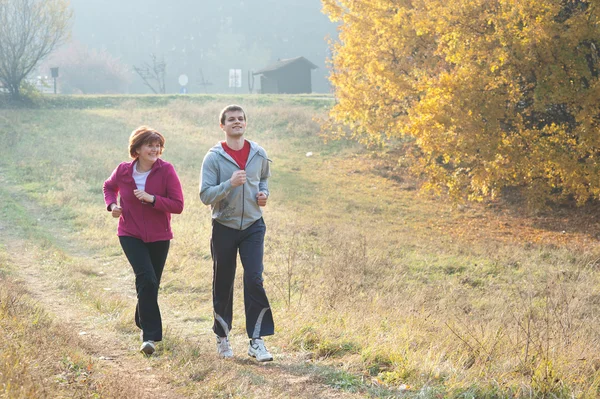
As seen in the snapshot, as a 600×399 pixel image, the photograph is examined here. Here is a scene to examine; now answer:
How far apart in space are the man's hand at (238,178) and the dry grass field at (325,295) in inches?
53.5

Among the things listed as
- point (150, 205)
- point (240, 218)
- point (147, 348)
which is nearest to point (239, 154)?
point (240, 218)

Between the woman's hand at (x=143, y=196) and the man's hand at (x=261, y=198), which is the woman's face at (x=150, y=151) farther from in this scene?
the man's hand at (x=261, y=198)

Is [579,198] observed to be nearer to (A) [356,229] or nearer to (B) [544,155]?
(B) [544,155]

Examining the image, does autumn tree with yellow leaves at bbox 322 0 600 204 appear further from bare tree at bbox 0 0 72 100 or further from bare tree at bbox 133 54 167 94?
bare tree at bbox 133 54 167 94

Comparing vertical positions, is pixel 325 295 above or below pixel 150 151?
below

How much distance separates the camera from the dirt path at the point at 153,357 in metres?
4.56

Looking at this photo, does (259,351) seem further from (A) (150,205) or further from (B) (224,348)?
(A) (150,205)

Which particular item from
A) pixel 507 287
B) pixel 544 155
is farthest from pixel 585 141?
pixel 507 287

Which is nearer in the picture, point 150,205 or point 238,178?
point 238,178

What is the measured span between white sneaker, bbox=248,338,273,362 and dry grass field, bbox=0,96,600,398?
0.09 meters

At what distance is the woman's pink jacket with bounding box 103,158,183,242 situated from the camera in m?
5.62

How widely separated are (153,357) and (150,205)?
4.08 feet

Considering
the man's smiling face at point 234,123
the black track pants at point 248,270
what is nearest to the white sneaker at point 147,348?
the black track pants at point 248,270

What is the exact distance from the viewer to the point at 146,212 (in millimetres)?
5660
